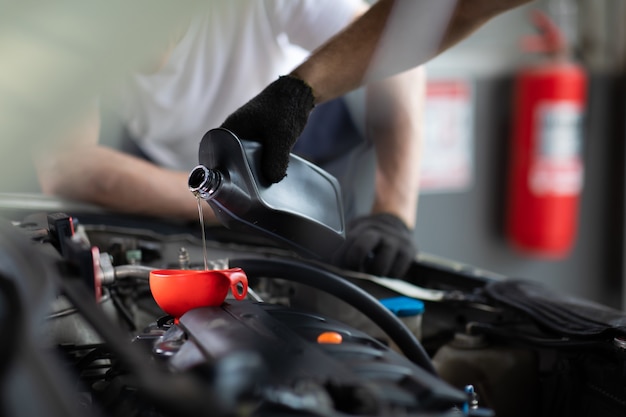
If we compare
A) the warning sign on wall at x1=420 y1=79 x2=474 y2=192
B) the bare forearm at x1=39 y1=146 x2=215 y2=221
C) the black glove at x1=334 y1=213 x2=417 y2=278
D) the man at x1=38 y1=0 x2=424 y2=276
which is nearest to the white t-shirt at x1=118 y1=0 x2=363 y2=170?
the man at x1=38 y1=0 x2=424 y2=276

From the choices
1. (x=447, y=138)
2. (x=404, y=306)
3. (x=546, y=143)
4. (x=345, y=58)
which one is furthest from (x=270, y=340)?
(x=546, y=143)

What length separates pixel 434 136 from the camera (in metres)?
2.59

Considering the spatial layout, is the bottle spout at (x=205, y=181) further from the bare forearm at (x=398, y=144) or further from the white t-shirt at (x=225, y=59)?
the bare forearm at (x=398, y=144)

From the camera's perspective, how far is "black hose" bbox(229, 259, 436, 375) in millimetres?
634

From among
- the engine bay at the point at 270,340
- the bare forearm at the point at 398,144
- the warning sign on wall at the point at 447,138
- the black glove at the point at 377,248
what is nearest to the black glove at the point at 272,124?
the engine bay at the point at 270,340

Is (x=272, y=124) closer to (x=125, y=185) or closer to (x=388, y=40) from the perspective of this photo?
(x=388, y=40)

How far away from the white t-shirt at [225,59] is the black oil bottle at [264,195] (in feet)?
0.36

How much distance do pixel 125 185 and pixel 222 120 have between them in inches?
17.1

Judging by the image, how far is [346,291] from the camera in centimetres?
67

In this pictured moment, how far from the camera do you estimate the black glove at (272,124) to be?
676 mm

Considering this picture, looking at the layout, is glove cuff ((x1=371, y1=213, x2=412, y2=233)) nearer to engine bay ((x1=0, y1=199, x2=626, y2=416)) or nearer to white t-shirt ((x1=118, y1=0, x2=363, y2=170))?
engine bay ((x1=0, y1=199, x2=626, y2=416))

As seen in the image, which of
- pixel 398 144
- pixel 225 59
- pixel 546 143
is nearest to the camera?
pixel 225 59

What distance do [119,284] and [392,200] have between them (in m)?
0.55

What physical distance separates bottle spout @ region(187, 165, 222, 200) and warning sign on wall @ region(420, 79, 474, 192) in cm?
196
